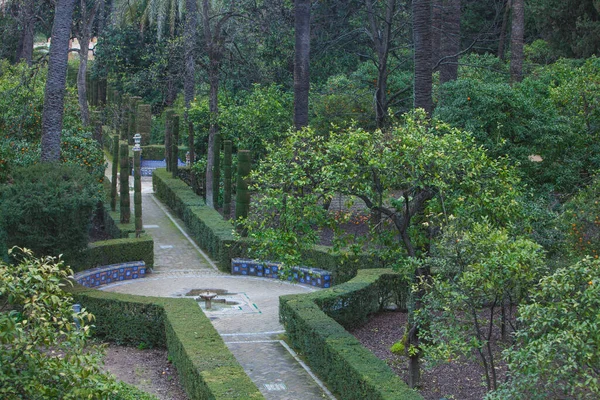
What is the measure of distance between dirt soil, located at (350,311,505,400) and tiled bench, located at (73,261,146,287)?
6555 millimetres

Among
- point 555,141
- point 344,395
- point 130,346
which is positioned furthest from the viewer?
point 555,141

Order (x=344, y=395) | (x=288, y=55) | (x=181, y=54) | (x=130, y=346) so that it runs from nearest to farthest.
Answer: (x=344, y=395)
(x=130, y=346)
(x=181, y=54)
(x=288, y=55)

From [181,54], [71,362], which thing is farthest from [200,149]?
[71,362]

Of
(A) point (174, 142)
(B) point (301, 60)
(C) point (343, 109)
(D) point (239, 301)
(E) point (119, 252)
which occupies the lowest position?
(D) point (239, 301)

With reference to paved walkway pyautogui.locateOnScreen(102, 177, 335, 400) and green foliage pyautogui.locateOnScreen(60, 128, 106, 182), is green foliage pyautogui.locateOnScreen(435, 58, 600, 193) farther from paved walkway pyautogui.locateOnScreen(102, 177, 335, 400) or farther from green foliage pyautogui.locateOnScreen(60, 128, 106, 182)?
green foliage pyautogui.locateOnScreen(60, 128, 106, 182)

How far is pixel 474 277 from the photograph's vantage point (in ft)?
31.7

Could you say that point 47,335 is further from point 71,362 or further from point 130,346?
point 130,346

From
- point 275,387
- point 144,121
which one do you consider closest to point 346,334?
point 275,387

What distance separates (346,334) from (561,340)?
5503mm

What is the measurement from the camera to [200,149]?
3080 cm

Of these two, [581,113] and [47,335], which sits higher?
[581,113]

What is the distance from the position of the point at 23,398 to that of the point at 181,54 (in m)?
20.5

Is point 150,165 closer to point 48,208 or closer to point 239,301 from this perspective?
point 239,301

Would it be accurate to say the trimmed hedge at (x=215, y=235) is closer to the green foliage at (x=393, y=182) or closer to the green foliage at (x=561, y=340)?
the green foliage at (x=393, y=182)
